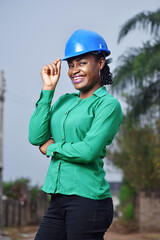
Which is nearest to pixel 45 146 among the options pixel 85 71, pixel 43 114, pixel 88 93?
pixel 43 114

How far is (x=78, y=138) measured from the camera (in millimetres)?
2803

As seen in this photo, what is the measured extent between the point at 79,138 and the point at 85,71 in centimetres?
47

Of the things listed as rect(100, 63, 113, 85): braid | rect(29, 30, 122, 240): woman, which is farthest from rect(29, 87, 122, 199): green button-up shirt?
rect(100, 63, 113, 85): braid

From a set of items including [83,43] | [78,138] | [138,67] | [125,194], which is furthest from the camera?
[125,194]

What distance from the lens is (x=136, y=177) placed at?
63.8 feet

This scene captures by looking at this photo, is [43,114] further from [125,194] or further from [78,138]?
[125,194]

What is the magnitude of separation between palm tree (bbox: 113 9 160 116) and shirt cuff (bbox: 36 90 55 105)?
985 cm

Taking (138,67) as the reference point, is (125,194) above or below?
below

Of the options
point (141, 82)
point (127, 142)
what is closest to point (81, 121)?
point (141, 82)

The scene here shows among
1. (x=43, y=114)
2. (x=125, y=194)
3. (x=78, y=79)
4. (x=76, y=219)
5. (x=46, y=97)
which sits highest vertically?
(x=78, y=79)

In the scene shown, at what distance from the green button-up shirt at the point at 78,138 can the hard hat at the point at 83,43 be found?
0.92ft

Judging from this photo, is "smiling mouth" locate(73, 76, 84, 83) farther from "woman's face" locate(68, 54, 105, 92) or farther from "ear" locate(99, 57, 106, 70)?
"ear" locate(99, 57, 106, 70)

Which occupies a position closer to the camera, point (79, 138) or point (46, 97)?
point (79, 138)

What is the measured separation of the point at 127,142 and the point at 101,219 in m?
16.7
